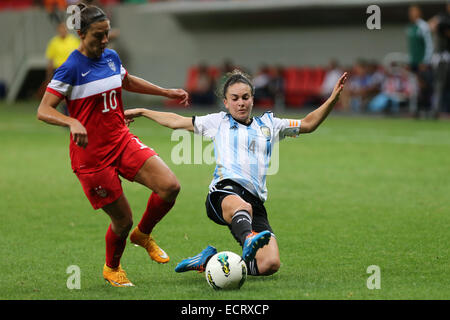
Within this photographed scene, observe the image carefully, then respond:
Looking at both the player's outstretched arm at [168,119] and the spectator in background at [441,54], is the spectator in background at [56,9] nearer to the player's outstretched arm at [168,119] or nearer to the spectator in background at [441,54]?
A: the spectator in background at [441,54]

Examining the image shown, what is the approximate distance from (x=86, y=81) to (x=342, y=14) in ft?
72.8

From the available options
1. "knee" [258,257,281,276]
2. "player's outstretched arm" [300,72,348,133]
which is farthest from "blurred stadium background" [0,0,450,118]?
"knee" [258,257,281,276]

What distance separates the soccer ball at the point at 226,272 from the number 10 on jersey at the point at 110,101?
1.45m

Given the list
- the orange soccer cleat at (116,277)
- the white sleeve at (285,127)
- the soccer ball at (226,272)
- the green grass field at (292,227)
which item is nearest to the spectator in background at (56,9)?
the green grass field at (292,227)

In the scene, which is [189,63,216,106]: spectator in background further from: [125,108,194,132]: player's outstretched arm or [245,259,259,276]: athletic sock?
[245,259,259,276]: athletic sock

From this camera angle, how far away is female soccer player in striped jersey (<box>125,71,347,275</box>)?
20.0 feet

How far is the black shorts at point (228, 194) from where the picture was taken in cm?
620

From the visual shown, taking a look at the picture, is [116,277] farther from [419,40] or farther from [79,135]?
[419,40]

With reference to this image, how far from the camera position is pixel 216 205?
6.22 metres

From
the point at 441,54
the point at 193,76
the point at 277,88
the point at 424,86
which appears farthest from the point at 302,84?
the point at 441,54

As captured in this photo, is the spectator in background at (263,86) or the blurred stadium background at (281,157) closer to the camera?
the blurred stadium background at (281,157)

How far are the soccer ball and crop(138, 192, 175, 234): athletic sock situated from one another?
76cm

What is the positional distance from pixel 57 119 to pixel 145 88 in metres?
1.15
